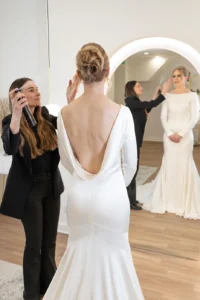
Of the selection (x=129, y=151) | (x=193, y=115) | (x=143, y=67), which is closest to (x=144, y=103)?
(x=143, y=67)

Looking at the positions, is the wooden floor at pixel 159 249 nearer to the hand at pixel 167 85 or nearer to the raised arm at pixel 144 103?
the raised arm at pixel 144 103

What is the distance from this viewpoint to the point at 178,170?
2252mm

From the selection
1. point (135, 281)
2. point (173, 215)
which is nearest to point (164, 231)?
point (173, 215)

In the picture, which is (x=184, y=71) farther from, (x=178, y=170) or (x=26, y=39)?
(x=26, y=39)

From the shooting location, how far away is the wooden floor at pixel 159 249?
69.1 inches

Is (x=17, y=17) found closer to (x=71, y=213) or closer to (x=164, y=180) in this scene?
(x=164, y=180)

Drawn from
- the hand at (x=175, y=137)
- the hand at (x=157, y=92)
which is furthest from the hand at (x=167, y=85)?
the hand at (x=175, y=137)

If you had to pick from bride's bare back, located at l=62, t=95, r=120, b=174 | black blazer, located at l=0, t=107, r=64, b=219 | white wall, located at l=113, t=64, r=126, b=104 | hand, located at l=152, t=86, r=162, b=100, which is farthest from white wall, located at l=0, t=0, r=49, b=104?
bride's bare back, located at l=62, t=95, r=120, b=174

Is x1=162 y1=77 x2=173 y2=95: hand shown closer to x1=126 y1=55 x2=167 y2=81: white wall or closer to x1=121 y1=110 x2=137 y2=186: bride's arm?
x1=126 y1=55 x2=167 y2=81: white wall

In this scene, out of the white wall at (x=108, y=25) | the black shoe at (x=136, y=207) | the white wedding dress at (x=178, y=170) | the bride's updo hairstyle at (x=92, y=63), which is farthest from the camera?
the black shoe at (x=136, y=207)

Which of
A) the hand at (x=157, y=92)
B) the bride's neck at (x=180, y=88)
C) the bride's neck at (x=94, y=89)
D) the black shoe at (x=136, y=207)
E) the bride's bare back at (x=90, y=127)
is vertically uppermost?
the bride's neck at (x=94, y=89)

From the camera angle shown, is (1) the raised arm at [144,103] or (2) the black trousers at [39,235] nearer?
(2) the black trousers at [39,235]

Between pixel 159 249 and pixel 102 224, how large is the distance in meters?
1.04

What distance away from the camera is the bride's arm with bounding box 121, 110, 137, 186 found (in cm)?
123
